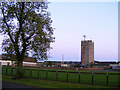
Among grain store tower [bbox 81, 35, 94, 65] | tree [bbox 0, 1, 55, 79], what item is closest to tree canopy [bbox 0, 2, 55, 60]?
tree [bbox 0, 1, 55, 79]

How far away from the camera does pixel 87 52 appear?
80.4 m

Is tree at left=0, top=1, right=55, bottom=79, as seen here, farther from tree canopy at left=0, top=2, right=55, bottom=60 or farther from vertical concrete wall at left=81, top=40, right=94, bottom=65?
vertical concrete wall at left=81, top=40, right=94, bottom=65

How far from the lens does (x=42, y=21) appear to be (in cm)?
1966

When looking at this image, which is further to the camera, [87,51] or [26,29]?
[87,51]

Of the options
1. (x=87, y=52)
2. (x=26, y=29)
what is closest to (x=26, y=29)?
(x=26, y=29)

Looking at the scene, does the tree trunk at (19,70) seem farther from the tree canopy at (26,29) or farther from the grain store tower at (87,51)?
the grain store tower at (87,51)

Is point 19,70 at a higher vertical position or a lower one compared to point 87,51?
lower

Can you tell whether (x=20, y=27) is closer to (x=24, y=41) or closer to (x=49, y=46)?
(x=24, y=41)

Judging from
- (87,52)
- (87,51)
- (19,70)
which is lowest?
(19,70)

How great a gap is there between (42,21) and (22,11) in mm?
2677

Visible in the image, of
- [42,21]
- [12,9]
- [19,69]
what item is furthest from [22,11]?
[19,69]

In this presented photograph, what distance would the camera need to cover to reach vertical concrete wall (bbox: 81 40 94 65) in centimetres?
8044

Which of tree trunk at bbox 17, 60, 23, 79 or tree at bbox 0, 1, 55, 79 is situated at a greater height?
tree at bbox 0, 1, 55, 79

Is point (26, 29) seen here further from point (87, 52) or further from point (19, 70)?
point (87, 52)
